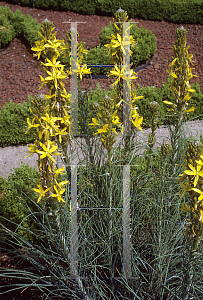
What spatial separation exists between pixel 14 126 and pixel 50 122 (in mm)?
3898

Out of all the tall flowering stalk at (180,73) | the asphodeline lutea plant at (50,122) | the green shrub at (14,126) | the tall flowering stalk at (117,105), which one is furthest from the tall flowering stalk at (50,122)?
the green shrub at (14,126)

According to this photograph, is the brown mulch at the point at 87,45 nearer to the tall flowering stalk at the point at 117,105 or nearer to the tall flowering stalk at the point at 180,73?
the tall flowering stalk at the point at 180,73

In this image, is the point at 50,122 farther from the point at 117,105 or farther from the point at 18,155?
the point at 18,155

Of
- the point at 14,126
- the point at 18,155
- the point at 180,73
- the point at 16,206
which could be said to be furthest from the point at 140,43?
the point at 16,206

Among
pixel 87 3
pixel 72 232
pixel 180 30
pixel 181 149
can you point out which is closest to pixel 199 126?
pixel 181 149

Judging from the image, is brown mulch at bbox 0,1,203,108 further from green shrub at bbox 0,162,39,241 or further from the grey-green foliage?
green shrub at bbox 0,162,39,241

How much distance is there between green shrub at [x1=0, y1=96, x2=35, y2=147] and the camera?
18.8ft

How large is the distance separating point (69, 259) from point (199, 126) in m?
4.17

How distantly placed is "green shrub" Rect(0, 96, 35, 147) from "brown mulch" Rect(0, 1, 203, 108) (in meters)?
0.99

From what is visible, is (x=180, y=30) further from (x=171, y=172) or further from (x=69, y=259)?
(x=69, y=259)

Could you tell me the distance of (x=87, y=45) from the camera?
338 inches

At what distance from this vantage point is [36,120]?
2037mm

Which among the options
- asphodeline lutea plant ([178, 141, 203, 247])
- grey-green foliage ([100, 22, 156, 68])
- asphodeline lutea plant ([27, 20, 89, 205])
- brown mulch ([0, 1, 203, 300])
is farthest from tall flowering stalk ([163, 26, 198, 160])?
grey-green foliage ([100, 22, 156, 68])

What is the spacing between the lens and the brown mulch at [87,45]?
7141mm
